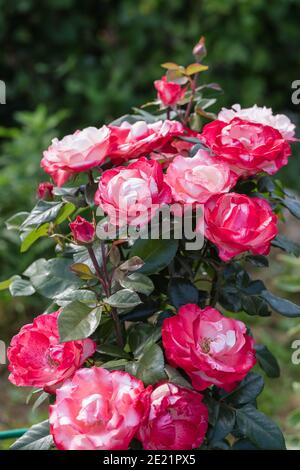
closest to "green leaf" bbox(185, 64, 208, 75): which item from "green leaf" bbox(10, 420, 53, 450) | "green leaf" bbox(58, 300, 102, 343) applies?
"green leaf" bbox(58, 300, 102, 343)

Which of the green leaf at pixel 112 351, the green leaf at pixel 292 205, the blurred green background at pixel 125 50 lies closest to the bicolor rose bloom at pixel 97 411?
the green leaf at pixel 112 351

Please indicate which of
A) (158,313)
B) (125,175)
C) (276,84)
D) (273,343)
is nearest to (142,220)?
(125,175)

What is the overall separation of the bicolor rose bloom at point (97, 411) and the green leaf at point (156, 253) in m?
0.16

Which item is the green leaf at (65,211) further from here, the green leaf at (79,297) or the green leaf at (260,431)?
the green leaf at (260,431)

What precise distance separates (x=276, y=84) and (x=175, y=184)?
10.1 feet

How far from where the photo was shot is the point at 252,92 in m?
3.66

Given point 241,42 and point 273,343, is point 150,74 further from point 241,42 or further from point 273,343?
point 273,343

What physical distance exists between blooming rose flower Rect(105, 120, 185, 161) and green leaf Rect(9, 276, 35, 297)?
0.73 ft

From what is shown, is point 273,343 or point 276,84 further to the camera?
point 276,84

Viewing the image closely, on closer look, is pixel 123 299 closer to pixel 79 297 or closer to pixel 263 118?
pixel 79 297

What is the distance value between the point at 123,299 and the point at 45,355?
120 millimetres

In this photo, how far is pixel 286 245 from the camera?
42.3 inches

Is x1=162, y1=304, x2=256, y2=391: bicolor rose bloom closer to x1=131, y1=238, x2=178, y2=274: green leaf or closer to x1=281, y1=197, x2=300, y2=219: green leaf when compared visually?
x1=131, y1=238, x2=178, y2=274: green leaf

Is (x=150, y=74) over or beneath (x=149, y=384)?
beneath
